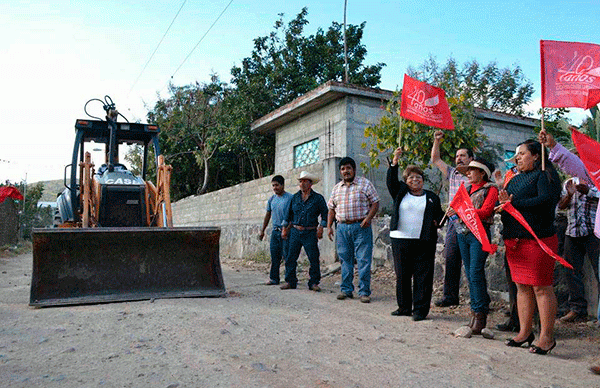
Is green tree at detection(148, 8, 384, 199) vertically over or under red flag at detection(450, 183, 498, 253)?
over

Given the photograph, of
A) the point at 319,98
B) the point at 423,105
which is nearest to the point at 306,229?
the point at 423,105

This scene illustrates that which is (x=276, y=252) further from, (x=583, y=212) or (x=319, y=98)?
(x=319, y=98)

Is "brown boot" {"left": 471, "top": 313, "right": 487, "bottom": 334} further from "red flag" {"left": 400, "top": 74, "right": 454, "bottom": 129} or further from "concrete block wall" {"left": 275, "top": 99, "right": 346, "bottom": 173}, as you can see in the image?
"concrete block wall" {"left": 275, "top": 99, "right": 346, "bottom": 173}

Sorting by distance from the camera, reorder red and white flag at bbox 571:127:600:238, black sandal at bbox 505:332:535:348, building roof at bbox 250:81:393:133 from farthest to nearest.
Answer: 1. building roof at bbox 250:81:393:133
2. black sandal at bbox 505:332:535:348
3. red and white flag at bbox 571:127:600:238

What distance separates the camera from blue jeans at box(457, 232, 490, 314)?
4461 millimetres

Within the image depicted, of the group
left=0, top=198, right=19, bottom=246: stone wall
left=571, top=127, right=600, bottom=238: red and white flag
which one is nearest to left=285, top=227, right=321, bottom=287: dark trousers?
left=571, top=127, right=600, bottom=238: red and white flag

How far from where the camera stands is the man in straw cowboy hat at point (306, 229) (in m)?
7.12

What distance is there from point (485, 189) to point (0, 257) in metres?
14.2

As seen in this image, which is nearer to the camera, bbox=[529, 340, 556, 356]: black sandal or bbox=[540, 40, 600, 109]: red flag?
bbox=[529, 340, 556, 356]: black sandal

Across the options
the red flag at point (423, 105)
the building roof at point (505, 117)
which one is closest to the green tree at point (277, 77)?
the building roof at point (505, 117)

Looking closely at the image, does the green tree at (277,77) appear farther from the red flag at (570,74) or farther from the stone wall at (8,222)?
the red flag at (570,74)

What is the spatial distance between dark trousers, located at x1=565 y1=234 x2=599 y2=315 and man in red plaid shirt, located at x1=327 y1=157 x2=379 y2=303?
2183mm

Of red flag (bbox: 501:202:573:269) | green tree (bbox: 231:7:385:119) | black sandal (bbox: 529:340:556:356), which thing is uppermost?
green tree (bbox: 231:7:385:119)

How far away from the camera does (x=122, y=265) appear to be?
19.4 ft
